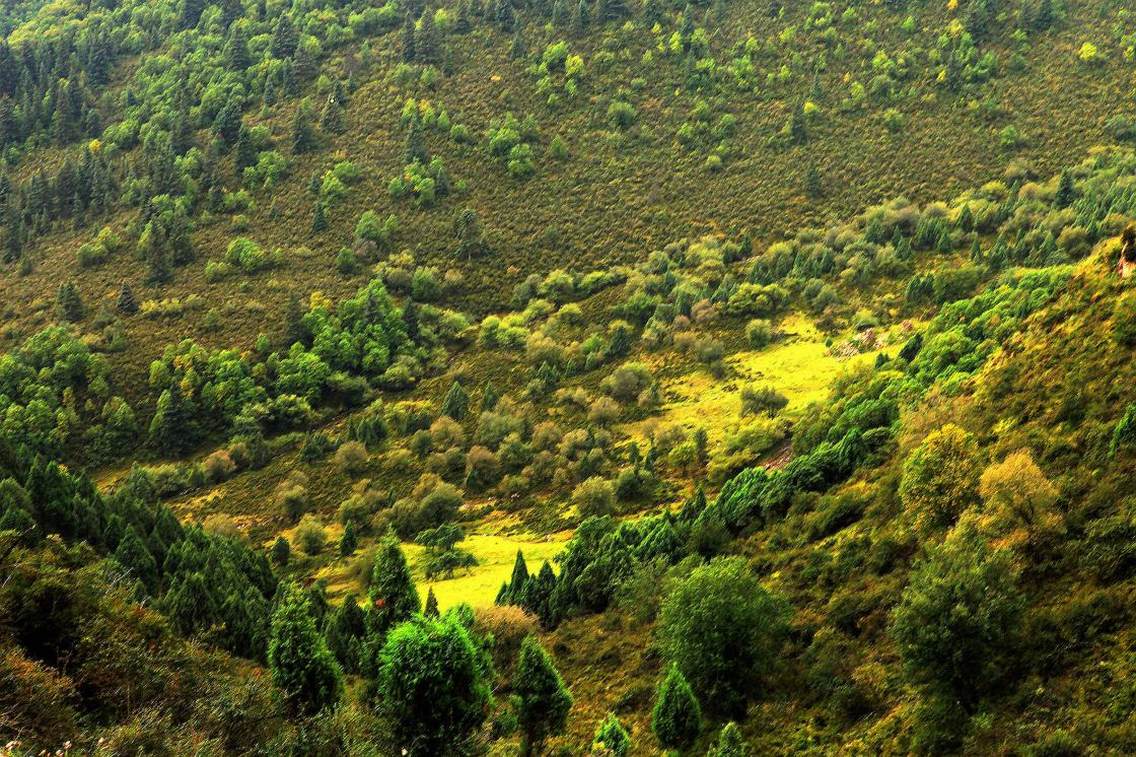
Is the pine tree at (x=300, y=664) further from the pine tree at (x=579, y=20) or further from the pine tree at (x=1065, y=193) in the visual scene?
the pine tree at (x=579, y=20)

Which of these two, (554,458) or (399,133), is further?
(399,133)

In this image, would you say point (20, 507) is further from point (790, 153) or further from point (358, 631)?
point (790, 153)

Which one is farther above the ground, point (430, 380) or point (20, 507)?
point (20, 507)

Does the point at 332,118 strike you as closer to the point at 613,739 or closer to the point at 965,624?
the point at 613,739

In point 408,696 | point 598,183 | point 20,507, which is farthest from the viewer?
point 598,183

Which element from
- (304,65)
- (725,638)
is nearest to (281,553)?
(725,638)

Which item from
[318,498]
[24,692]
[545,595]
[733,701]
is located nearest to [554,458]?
[318,498]

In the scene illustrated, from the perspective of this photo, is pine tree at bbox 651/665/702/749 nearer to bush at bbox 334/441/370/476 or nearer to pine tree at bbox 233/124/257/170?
bush at bbox 334/441/370/476

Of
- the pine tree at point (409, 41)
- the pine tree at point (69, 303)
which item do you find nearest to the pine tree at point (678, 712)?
the pine tree at point (69, 303)
